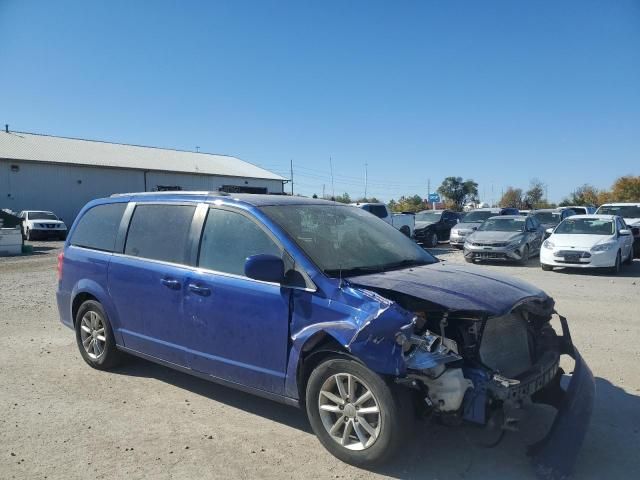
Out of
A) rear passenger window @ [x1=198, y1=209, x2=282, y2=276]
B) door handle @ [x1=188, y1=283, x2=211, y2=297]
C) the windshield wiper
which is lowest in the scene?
door handle @ [x1=188, y1=283, x2=211, y2=297]

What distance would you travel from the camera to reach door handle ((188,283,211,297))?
422 centimetres

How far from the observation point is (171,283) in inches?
178

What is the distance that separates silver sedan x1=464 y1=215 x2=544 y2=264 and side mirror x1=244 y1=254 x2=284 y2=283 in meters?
12.7

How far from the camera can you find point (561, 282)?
11.6 m

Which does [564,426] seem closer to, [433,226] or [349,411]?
[349,411]

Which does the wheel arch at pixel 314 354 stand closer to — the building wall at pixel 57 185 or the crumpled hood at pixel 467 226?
the crumpled hood at pixel 467 226

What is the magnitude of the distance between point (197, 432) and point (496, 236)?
13.3 m

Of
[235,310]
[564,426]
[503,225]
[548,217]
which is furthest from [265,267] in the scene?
[548,217]

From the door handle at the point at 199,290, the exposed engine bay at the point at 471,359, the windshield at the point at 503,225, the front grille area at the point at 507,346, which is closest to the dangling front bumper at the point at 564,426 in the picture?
the exposed engine bay at the point at 471,359

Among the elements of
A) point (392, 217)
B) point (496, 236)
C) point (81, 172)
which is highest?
point (81, 172)

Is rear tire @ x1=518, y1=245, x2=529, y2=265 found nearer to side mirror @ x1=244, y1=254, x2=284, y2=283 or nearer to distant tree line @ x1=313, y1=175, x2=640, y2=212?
side mirror @ x1=244, y1=254, x2=284, y2=283

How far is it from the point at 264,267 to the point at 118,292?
217 centimetres

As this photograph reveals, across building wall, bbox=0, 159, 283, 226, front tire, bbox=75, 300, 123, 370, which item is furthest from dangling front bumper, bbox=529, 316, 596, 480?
building wall, bbox=0, 159, 283, 226

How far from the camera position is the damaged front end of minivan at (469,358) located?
317 centimetres
